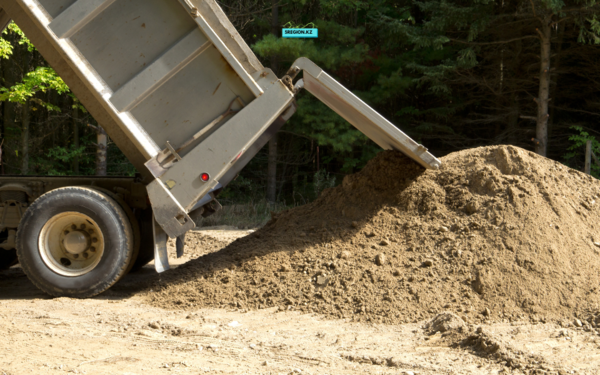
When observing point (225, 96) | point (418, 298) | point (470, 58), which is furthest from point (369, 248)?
point (470, 58)

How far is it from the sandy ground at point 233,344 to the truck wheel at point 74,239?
198 millimetres

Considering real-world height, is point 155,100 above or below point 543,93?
above

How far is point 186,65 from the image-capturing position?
4.54 meters

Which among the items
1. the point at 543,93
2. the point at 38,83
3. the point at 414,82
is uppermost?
the point at 38,83

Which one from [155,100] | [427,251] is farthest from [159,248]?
[427,251]

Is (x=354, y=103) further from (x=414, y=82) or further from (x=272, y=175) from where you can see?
(x=272, y=175)

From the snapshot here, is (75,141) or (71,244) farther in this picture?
(75,141)

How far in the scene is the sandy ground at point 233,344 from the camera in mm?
3225

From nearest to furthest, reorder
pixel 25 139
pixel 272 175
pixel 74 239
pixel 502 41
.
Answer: pixel 74 239
pixel 502 41
pixel 25 139
pixel 272 175

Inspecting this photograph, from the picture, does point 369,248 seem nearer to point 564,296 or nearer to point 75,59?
point 564,296

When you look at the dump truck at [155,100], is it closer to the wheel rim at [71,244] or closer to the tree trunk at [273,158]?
the wheel rim at [71,244]

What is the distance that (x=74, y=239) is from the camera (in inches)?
189

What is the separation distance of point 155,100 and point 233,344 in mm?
2274

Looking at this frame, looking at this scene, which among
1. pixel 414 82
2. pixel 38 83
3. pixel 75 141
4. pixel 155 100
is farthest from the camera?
pixel 75 141
